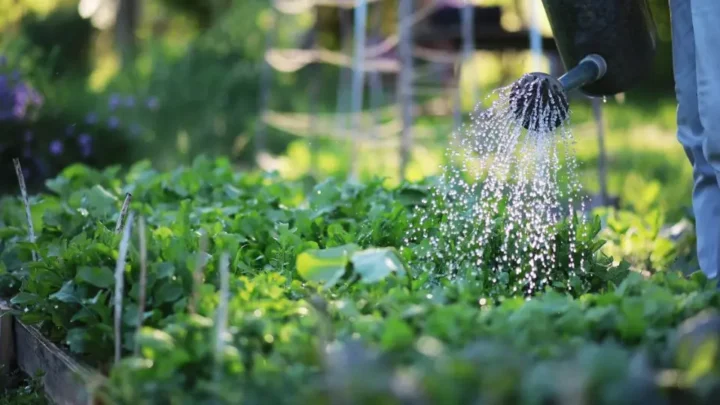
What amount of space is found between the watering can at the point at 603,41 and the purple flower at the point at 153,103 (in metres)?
4.32

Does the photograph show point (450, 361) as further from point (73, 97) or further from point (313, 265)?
point (73, 97)

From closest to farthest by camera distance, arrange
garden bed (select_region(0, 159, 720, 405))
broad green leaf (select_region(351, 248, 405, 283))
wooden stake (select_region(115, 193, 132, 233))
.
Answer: garden bed (select_region(0, 159, 720, 405)), broad green leaf (select_region(351, 248, 405, 283)), wooden stake (select_region(115, 193, 132, 233))

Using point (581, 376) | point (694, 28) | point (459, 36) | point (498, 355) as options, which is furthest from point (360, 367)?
point (459, 36)

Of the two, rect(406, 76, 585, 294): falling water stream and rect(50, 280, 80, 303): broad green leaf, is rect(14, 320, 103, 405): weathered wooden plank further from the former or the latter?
rect(406, 76, 585, 294): falling water stream

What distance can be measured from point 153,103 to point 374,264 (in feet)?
16.0

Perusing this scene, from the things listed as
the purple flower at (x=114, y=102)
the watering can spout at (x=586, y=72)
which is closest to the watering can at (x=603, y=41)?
the watering can spout at (x=586, y=72)

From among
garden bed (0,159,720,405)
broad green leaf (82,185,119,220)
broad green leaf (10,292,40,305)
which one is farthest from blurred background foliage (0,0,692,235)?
broad green leaf (10,292,40,305)

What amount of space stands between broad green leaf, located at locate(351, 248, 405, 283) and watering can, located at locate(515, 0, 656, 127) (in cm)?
82

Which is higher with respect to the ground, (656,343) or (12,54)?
(12,54)

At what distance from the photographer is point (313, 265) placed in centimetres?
243

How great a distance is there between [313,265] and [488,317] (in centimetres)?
52

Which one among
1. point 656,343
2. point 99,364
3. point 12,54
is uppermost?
point 12,54

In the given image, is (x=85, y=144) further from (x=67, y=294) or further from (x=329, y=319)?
(x=329, y=319)

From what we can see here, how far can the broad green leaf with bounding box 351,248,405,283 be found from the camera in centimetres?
239
